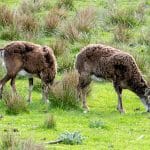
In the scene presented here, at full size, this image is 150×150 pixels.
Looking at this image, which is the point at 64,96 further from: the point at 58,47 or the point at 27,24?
the point at 27,24

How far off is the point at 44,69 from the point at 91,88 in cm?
140

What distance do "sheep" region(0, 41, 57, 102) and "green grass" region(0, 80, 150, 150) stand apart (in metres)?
0.59

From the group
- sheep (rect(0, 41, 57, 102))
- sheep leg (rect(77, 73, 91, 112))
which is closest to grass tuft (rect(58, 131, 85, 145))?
sheep (rect(0, 41, 57, 102))

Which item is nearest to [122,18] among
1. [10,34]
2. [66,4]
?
[66,4]

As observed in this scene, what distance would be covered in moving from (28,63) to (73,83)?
1157 mm

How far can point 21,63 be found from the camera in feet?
50.0

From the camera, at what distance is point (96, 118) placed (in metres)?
14.0

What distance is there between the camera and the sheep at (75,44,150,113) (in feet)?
49.3

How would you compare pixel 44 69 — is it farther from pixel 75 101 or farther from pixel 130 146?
pixel 130 146

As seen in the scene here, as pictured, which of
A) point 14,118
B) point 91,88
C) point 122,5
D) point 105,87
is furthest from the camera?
point 122,5

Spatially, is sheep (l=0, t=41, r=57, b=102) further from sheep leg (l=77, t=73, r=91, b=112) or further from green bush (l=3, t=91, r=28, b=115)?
green bush (l=3, t=91, r=28, b=115)

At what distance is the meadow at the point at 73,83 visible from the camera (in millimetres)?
11977

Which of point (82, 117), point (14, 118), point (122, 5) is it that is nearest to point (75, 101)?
point (82, 117)

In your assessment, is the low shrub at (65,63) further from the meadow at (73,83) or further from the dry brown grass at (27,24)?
the dry brown grass at (27,24)
